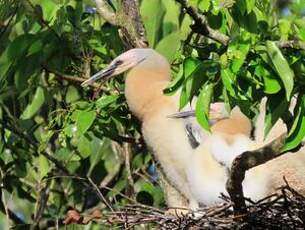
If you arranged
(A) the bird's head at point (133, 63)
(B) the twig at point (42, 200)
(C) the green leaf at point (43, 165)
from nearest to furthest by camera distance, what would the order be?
(A) the bird's head at point (133, 63)
(C) the green leaf at point (43, 165)
(B) the twig at point (42, 200)

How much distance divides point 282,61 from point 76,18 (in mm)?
2111

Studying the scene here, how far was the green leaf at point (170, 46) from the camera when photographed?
5625mm

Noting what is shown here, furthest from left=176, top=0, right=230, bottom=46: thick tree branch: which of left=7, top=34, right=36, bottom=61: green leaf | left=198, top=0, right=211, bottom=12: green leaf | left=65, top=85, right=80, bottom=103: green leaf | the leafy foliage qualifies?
left=65, top=85, right=80, bottom=103: green leaf

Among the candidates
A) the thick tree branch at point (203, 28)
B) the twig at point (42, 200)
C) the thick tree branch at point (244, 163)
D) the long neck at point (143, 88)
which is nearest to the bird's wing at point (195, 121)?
the long neck at point (143, 88)

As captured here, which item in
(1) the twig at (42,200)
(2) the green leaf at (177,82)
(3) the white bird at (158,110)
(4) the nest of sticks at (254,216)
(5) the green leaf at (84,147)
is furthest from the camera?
(1) the twig at (42,200)

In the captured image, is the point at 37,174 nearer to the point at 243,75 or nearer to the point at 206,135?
the point at 206,135

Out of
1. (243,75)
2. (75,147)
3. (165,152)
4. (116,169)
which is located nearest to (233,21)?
(243,75)

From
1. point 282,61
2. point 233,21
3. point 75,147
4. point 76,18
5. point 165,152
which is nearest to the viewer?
point 282,61

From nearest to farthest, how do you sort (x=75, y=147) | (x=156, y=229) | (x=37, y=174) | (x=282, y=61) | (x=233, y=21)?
(x=282, y=61), (x=233, y=21), (x=156, y=229), (x=75, y=147), (x=37, y=174)

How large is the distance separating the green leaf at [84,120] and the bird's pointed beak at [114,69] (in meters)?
0.19

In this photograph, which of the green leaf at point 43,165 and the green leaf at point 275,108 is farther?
the green leaf at point 43,165

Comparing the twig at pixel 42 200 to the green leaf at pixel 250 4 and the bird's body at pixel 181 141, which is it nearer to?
the bird's body at pixel 181 141

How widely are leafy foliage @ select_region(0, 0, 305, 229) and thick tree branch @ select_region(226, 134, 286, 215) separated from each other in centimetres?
7

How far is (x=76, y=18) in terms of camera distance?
220 inches
